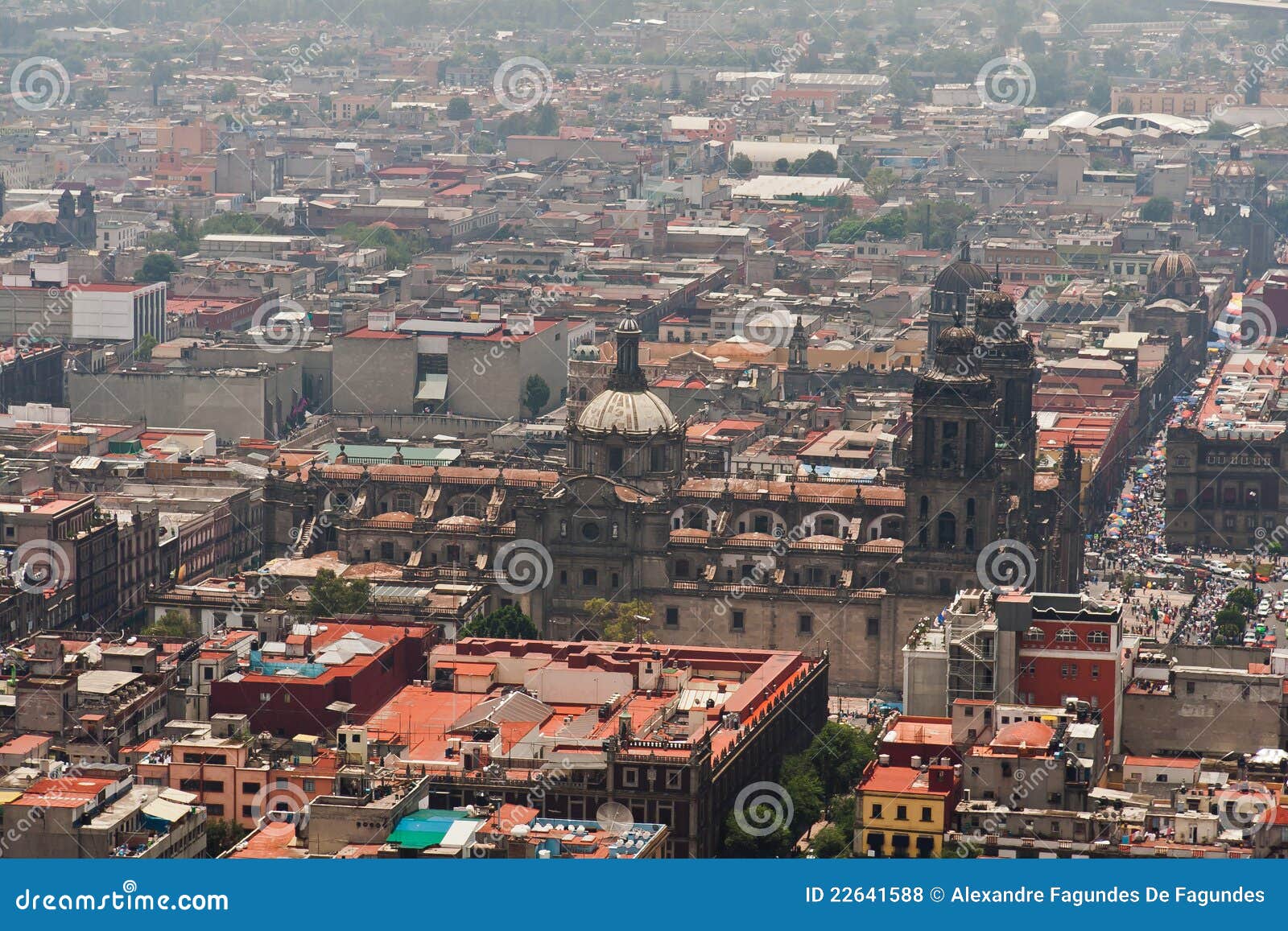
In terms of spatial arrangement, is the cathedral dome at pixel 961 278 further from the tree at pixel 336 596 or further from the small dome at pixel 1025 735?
the small dome at pixel 1025 735

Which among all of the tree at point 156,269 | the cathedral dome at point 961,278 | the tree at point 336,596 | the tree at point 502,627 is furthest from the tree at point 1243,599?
the tree at point 156,269

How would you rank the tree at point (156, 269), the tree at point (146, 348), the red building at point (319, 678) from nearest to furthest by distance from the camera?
the red building at point (319, 678)
the tree at point (146, 348)
the tree at point (156, 269)

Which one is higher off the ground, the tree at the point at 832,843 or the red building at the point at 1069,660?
the red building at the point at 1069,660

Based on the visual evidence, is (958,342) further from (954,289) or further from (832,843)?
(832,843)

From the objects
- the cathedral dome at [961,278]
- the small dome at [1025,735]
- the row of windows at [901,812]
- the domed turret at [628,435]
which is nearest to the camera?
the row of windows at [901,812]

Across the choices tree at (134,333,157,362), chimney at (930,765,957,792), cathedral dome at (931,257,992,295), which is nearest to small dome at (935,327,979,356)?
cathedral dome at (931,257,992,295)

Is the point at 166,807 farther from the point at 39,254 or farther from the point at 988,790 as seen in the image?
the point at 39,254
